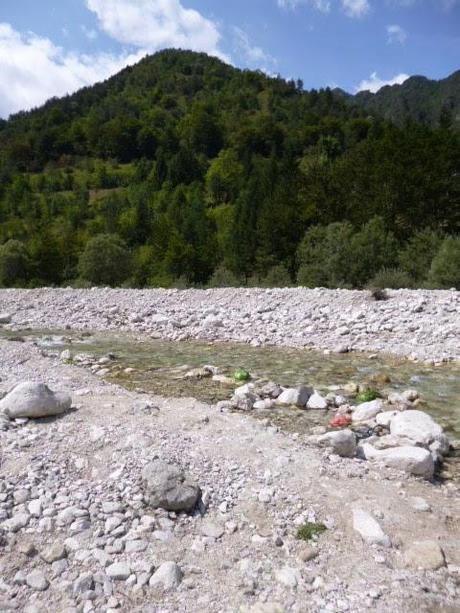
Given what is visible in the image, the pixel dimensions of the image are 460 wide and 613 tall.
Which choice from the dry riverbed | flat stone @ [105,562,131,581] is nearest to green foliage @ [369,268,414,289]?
the dry riverbed

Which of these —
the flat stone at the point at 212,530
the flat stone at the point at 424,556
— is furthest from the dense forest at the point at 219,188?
the flat stone at the point at 212,530

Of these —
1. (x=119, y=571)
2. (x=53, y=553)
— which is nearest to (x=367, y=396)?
(x=119, y=571)

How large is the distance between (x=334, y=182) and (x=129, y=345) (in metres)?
25.8

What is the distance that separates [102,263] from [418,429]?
33.9m

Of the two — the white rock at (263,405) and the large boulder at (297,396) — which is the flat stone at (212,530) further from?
the large boulder at (297,396)

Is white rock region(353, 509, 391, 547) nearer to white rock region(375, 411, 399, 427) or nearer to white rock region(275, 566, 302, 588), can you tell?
white rock region(275, 566, 302, 588)

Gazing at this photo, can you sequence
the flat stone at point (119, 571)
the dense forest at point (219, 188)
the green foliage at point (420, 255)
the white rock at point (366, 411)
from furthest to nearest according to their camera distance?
the dense forest at point (219, 188), the green foliage at point (420, 255), the white rock at point (366, 411), the flat stone at point (119, 571)

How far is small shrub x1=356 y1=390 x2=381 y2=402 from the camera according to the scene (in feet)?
26.0

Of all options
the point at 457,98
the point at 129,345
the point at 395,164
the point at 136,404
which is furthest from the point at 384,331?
the point at 457,98

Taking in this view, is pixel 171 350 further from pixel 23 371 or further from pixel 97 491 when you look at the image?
pixel 97 491

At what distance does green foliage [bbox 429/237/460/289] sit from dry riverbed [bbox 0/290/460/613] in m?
15.3

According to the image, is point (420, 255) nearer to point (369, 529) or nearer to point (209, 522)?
point (369, 529)

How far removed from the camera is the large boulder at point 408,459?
5086 mm

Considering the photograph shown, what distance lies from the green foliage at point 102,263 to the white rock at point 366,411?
105ft
